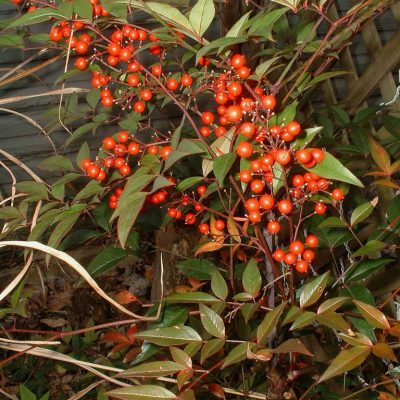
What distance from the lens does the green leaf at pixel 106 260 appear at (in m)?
0.98

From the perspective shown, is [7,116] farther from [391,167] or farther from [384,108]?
[391,167]

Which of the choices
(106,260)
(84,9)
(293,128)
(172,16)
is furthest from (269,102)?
(106,260)

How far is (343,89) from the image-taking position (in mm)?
2691

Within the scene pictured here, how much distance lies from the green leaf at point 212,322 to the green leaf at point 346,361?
126 mm

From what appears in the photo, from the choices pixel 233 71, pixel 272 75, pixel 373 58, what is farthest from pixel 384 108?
pixel 233 71

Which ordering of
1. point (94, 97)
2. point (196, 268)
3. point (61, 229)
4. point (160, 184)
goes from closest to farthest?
point (160, 184), point (61, 229), point (196, 268), point (94, 97)

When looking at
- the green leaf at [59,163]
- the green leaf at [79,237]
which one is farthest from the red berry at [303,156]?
the green leaf at [79,237]

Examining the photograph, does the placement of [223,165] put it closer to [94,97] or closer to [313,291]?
[313,291]

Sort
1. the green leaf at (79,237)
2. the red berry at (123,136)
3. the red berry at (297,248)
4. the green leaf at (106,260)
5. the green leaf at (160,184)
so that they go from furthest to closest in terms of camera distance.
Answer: the green leaf at (79,237)
the green leaf at (106,260)
the red berry at (123,136)
the red berry at (297,248)
the green leaf at (160,184)

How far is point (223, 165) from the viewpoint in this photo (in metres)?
0.64

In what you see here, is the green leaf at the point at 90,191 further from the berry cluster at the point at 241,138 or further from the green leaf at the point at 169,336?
the green leaf at the point at 169,336

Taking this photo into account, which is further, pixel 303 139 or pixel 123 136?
pixel 123 136

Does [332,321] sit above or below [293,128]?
below

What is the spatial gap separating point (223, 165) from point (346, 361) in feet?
0.81
